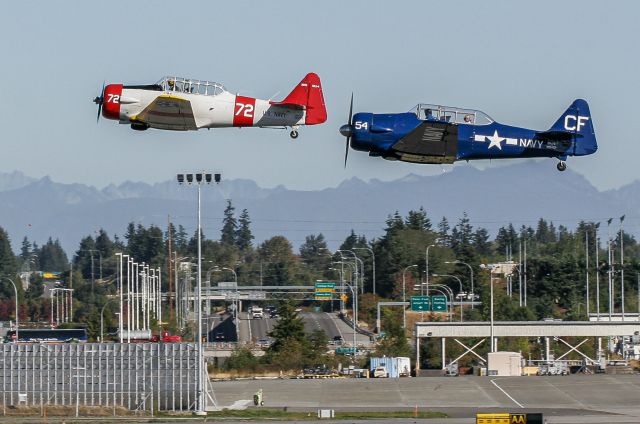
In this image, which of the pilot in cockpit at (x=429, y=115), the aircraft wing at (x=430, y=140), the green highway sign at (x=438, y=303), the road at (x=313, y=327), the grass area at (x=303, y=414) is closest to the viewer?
the aircraft wing at (x=430, y=140)

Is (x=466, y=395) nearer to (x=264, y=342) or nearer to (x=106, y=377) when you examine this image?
(x=106, y=377)

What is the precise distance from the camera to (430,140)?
5903 cm

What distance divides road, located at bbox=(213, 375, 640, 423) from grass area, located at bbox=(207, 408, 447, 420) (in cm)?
191

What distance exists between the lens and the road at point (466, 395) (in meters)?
70.4

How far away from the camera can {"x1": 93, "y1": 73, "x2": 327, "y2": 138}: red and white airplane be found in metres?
63.2

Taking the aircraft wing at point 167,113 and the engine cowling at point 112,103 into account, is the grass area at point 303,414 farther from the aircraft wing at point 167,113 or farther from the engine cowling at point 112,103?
the engine cowling at point 112,103

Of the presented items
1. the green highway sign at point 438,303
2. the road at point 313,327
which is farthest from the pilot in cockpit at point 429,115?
the road at point 313,327

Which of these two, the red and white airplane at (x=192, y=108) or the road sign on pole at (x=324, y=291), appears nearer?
the red and white airplane at (x=192, y=108)

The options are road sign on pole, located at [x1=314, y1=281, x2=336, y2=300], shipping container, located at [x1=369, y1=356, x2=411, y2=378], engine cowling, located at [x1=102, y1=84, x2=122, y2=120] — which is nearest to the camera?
engine cowling, located at [x1=102, y1=84, x2=122, y2=120]

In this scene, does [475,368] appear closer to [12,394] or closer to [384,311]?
[12,394]

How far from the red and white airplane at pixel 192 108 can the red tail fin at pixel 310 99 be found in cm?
7

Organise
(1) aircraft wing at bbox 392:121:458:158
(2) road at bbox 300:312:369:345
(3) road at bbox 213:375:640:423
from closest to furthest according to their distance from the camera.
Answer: (1) aircraft wing at bbox 392:121:458:158 < (3) road at bbox 213:375:640:423 < (2) road at bbox 300:312:369:345

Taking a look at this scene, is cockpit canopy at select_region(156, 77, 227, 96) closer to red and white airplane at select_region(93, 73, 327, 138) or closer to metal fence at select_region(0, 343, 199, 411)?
red and white airplane at select_region(93, 73, 327, 138)

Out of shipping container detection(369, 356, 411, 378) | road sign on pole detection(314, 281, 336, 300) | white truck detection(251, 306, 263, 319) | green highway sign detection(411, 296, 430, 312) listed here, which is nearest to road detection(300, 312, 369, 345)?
road sign on pole detection(314, 281, 336, 300)
